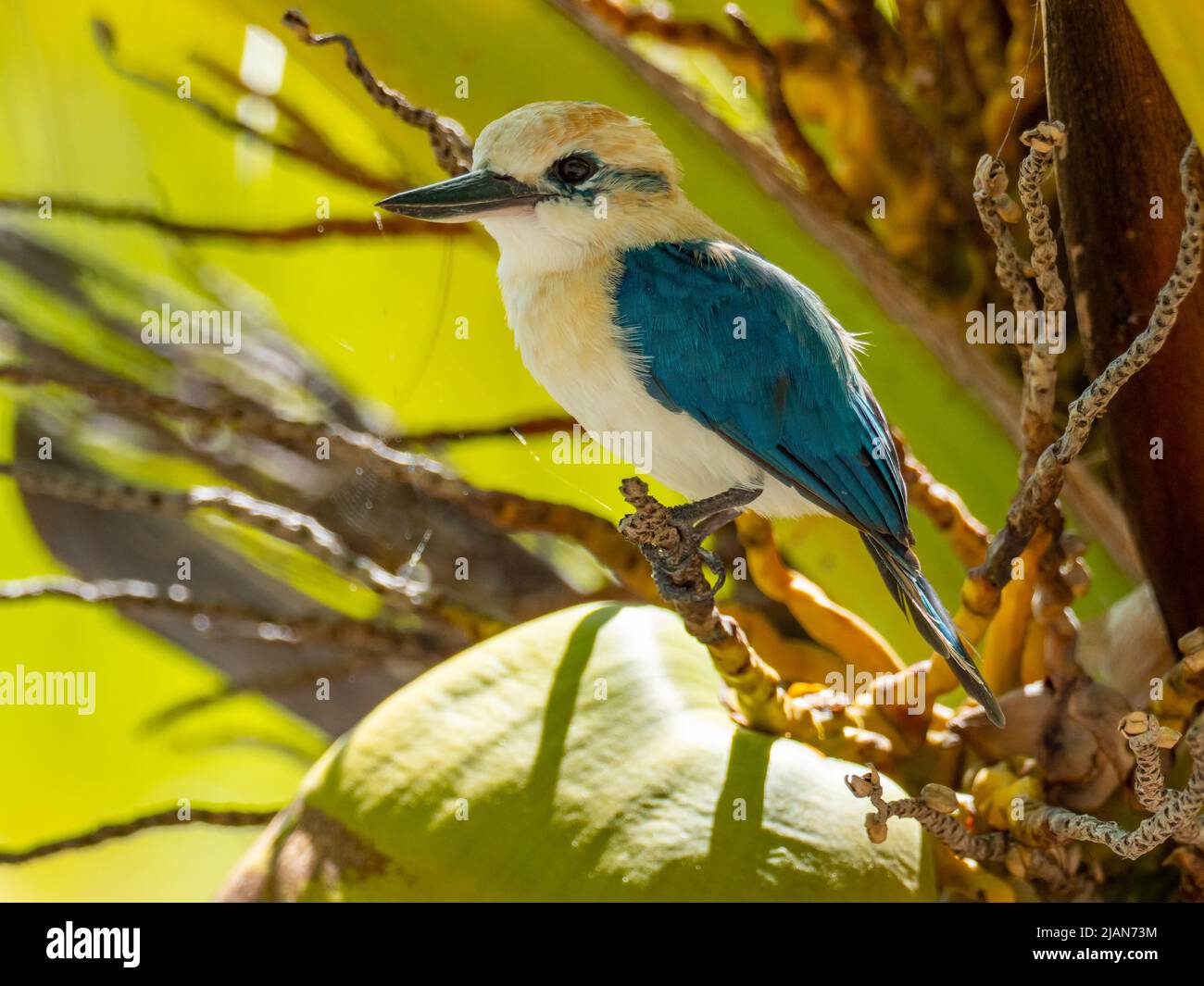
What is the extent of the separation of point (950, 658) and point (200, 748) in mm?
527

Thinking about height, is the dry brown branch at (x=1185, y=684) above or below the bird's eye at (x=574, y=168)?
below

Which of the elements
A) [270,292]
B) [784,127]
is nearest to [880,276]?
[784,127]

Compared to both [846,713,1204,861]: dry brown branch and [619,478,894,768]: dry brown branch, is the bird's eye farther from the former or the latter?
[846,713,1204,861]: dry brown branch

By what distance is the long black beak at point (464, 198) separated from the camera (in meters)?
0.47

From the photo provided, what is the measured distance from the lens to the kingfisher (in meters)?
0.50

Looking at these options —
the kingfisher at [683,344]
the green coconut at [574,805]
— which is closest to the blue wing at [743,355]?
the kingfisher at [683,344]

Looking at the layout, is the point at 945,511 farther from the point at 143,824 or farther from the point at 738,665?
the point at 143,824

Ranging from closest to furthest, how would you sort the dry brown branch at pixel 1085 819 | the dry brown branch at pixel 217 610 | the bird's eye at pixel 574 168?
the dry brown branch at pixel 1085 819, the bird's eye at pixel 574 168, the dry brown branch at pixel 217 610

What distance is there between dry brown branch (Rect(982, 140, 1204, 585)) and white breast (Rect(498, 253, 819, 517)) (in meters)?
0.08

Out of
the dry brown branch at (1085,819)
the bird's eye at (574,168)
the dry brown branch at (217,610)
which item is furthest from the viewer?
the dry brown branch at (217,610)

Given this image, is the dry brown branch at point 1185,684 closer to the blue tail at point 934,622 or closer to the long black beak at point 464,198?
the blue tail at point 934,622

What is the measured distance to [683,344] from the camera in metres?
0.52

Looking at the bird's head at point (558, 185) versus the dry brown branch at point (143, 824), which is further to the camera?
the dry brown branch at point (143, 824)
